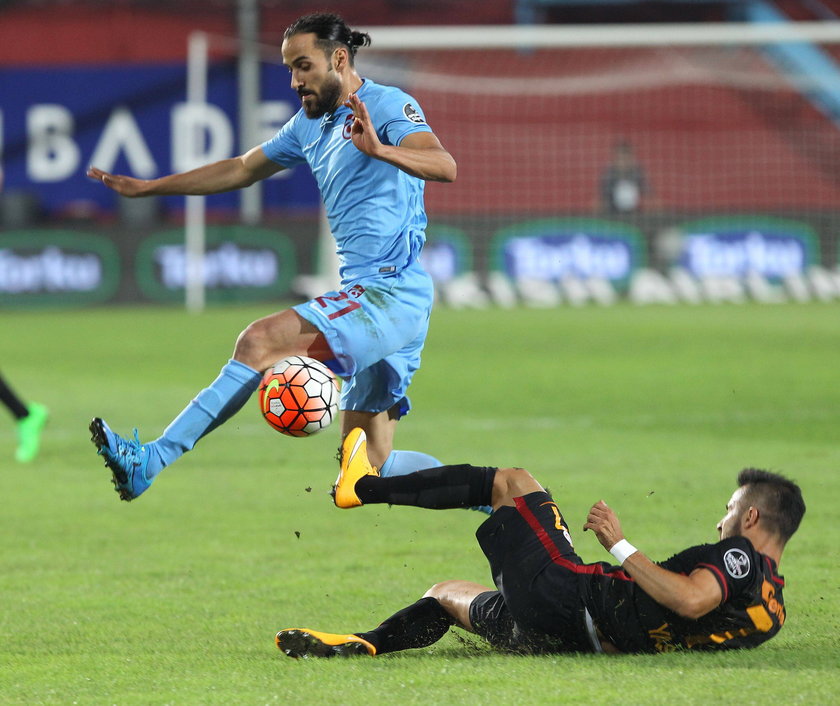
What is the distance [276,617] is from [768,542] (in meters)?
1.94

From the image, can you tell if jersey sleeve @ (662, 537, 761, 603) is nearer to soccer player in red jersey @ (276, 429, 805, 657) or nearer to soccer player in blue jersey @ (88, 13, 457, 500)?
soccer player in red jersey @ (276, 429, 805, 657)

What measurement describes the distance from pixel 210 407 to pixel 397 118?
135cm

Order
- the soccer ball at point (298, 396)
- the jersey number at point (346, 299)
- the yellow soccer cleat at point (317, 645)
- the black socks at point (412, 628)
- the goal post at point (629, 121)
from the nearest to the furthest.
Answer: the yellow soccer cleat at point (317, 645)
the black socks at point (412, 628)
the soccer ball at point (298, 396)
the jersey number at point (346, 299)
the goal post at point (629, 121)

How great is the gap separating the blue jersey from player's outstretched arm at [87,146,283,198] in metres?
0.46

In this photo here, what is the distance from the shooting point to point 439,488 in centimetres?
521

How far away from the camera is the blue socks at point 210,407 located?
220 inches

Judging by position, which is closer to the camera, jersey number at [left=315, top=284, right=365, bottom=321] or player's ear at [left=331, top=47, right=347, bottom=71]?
jersey number at [left=315, top=284, right=365, bottom=321]

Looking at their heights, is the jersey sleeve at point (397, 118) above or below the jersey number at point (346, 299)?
above

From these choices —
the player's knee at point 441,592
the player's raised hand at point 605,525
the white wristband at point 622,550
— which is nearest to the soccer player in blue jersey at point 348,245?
the player's knee at point 441,592

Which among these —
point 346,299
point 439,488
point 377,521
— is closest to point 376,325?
point 346,299

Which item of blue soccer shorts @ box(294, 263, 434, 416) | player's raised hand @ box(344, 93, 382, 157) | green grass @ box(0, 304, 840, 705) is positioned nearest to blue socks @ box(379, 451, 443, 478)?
blue soccer shorts @ box(294, 263, 434, 416)

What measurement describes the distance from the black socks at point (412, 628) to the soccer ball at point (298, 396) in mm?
892

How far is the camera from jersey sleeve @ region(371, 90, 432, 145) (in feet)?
19.2

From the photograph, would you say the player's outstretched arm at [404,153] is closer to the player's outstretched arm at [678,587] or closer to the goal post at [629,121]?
the player's outstretched arm at [678,587]
